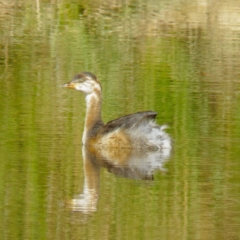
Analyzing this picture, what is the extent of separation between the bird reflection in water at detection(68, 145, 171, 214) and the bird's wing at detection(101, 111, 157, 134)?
0.23m

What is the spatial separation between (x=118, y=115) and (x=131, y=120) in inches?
66.4

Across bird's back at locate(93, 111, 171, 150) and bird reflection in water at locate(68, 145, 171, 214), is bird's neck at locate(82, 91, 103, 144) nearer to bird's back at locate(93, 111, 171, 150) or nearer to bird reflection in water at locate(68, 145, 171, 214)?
bird reflection in water at locate(68, 145, 171, 214)

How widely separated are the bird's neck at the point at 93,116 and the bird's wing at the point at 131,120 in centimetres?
34

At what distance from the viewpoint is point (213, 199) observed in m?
9.03

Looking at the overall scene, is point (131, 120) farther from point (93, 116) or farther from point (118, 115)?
point (118, 115)

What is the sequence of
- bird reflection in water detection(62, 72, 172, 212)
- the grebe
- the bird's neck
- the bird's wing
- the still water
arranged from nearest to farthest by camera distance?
the still water < bird reflection in water detection(62, 72, 172, 212) < the bird's wing < the grebe < the bird's neck

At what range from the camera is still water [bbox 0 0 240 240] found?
844 cm

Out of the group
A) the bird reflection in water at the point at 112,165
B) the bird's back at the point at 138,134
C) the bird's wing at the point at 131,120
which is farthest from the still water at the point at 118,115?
the bird's wing at the point at 131,120

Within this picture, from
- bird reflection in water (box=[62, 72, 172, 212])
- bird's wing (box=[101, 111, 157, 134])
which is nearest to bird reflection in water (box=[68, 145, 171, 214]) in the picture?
bird reflection in water (box=[62, 72, 172, 212])

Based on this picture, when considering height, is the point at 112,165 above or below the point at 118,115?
below

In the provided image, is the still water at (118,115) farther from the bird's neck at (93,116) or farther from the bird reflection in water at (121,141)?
the bird's neck at (93,116)

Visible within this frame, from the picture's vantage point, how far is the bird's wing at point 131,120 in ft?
36.2

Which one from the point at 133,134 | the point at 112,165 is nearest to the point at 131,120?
the point at 133,134

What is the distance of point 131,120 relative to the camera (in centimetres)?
1116
